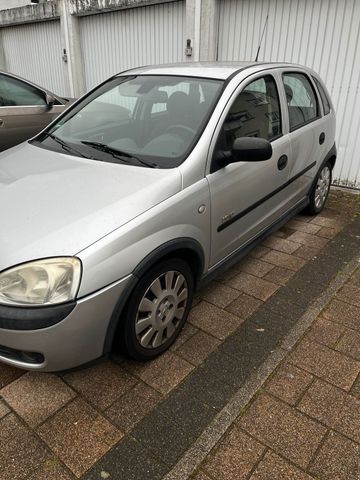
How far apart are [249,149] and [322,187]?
2331 millimetres

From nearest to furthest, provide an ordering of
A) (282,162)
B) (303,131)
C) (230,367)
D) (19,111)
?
1. (230,367)
2. (282,162)
3. (303,131)
4. (19,111)

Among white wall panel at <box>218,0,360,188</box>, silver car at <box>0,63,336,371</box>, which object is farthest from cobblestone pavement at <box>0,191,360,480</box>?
white wall panel at <box>218,0,360,188</box>

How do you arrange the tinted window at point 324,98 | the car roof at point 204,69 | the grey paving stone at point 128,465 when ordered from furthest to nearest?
the tinted window at point 324,98, the car roof at point 204,69, the grey paving stone at point 128,465

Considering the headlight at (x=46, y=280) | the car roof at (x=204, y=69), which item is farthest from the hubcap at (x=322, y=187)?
the headlight at (x=46, y=280)

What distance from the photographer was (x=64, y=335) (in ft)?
5.82

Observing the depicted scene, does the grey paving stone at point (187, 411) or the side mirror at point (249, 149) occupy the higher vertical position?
the side mirror at point (249, 149)

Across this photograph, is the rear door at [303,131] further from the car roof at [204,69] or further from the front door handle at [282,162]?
the car roof at [204,69]

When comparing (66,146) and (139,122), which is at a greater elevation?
(139,122)

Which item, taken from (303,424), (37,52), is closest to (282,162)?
(303,424)

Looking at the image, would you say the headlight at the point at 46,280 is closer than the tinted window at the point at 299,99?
Yes

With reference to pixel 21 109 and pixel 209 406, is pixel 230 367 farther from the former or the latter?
pixel 21 109

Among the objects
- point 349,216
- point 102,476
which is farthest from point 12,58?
point 102,476

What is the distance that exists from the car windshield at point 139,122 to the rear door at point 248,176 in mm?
199

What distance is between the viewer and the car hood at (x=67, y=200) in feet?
5.90
